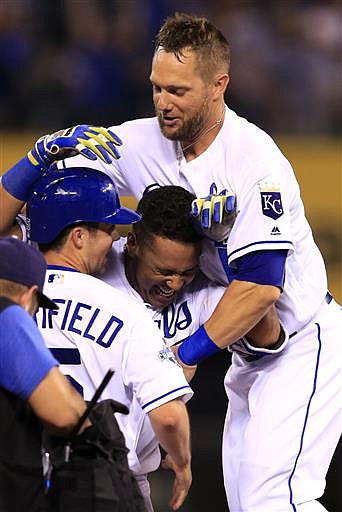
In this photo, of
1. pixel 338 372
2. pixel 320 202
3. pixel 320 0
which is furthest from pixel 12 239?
pixel 320 0

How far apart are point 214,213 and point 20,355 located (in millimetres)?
910

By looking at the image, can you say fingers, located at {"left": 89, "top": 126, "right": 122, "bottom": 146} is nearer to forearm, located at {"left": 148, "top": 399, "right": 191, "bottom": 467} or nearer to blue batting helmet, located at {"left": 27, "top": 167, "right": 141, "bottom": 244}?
blue batting helmet, located at {"left": 27, "top": 167, "right": 141, "bottom": 244}

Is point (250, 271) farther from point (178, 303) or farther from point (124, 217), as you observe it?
point (124, 217)

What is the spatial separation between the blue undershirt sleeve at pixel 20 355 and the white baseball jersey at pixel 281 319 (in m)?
0.96

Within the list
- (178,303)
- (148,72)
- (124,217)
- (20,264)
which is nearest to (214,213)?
(124,217)

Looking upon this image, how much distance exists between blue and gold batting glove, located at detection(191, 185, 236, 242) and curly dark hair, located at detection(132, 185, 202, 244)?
0.04 metres

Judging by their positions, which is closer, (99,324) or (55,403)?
(55,403)

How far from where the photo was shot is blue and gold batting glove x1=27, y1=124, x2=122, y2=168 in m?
3.19

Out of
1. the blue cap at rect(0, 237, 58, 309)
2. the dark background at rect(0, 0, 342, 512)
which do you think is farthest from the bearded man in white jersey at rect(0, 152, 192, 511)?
the dark background at rect(0, 0, 342, 512)

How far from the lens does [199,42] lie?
3.25 m

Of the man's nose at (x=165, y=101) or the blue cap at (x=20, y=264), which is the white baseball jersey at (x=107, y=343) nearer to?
the blue cap at (x=20, y=264)

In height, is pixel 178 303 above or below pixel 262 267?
below

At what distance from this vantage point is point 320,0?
6082 mm

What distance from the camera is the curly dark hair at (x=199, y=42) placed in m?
3.24
